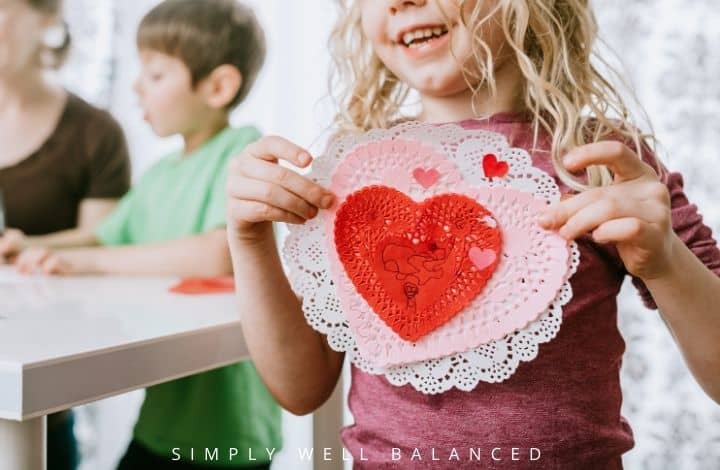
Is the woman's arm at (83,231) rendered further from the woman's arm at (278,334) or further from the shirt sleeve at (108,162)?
the woman's arm at (278,334)

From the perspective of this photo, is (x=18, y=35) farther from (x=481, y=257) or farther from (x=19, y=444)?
(x=481, y=257)

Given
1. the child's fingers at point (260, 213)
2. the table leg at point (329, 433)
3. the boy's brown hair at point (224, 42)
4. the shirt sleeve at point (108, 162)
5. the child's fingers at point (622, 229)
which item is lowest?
the table leg at point (329, 433)

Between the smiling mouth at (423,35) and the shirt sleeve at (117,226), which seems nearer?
the smiling mouth at (423,35)

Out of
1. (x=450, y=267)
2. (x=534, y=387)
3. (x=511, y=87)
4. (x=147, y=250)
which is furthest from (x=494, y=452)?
(x=147, y=250)

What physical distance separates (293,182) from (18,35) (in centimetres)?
92

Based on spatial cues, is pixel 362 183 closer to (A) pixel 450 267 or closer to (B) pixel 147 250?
(A) pixel 450 267

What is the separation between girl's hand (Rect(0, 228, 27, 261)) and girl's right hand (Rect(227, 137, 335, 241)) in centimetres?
75

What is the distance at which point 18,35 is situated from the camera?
1.25 metres

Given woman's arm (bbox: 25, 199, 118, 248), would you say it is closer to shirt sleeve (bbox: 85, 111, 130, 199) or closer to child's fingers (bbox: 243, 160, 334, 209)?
shirt sleeve (bbox: 85, 111, 130, 199)

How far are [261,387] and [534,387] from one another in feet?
1.90

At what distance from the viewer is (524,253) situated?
56 centimetres

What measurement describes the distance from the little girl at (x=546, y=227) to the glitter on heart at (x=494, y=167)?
0.05m

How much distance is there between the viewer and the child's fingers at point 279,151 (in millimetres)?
570

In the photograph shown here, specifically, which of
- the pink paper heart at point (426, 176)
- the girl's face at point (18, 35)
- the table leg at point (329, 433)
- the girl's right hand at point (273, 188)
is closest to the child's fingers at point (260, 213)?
the girl's right hand at point (273, 188)
